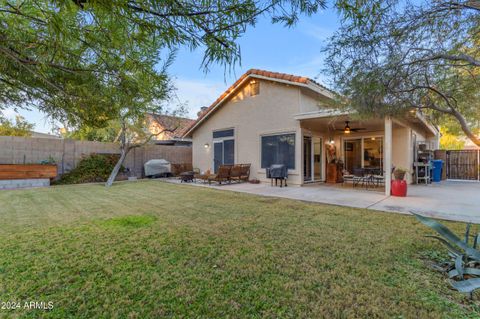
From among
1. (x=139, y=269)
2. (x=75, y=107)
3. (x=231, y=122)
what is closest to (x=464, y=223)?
(x=139, y=269)

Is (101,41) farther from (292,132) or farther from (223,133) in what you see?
(223,133)

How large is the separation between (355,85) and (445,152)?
46.1 feet

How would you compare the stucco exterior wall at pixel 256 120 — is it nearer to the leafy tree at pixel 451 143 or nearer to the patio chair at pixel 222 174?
the patio chair at pixel 222 174

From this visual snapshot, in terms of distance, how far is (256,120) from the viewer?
11.9m

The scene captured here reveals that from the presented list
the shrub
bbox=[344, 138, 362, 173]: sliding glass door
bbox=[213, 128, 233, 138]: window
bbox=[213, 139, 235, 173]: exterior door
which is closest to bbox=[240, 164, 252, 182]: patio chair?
bbox=[213, 139, 235, 173]: exterior door

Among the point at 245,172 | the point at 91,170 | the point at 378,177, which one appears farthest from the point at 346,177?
the point at 91,170

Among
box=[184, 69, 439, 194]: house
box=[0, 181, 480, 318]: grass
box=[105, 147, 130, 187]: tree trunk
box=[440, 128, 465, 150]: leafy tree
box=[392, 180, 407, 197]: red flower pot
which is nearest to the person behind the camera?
box=[0, 181, 480, 318]: grass

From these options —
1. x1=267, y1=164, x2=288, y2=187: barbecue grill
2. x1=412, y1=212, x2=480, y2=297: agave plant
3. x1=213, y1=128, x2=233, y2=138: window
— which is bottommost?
x1=412, y1=212, x2=480, y2=297: agave plant

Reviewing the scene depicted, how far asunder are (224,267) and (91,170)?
12.4m

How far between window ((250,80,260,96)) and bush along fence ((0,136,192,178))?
7601mm

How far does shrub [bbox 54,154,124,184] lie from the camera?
1191 centimetres

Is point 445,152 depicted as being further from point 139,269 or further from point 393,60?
point 139,269

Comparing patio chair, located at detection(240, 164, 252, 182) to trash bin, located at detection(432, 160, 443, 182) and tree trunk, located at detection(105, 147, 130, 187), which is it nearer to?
tree trunk, located at detection(105, 147, 130, 187)

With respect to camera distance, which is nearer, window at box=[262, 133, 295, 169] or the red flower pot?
the red flower pot
